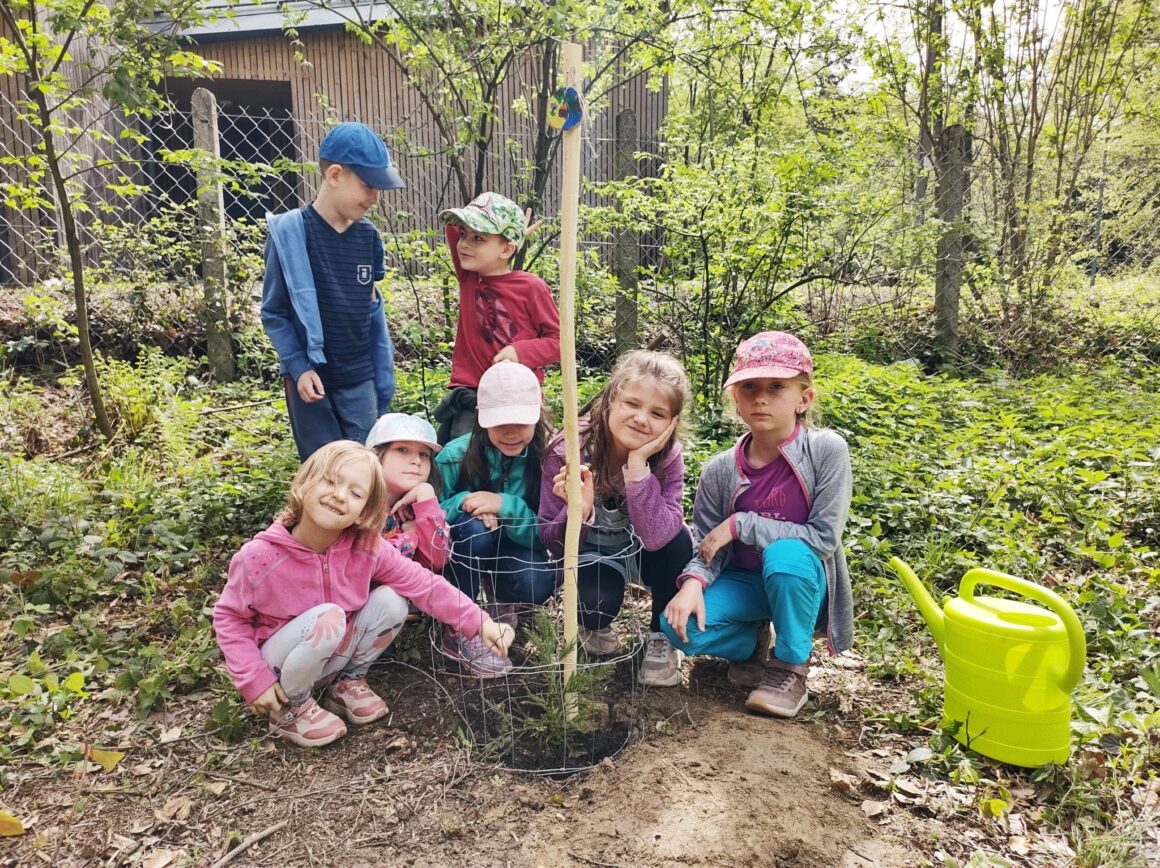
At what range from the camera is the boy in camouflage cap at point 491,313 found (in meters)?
2.80

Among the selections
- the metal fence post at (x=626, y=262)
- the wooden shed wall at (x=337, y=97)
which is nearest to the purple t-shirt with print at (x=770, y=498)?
the metal fence post at (x=626, y=262)

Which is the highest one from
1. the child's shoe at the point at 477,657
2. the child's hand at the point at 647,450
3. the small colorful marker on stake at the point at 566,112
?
the small colorful marker on stake at the point at 566,112

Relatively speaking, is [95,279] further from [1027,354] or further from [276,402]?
[1027,354]

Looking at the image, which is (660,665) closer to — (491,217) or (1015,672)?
(1015,672)

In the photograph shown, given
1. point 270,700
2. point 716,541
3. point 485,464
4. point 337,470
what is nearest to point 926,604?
point 716,541

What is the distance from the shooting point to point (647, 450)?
2219mm

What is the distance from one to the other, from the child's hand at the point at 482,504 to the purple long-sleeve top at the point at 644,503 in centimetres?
14

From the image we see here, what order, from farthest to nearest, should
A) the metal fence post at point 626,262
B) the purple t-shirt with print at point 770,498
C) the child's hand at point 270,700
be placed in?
1. the metal fence post at point 626,262
2. the purple t-shirt with print at point 770,498
3. the child's hand at point 270,700

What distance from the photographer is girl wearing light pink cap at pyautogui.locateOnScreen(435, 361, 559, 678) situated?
240 centimetres

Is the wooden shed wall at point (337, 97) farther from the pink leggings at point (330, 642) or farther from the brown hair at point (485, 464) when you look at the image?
the pink leggings at point (330, 642)

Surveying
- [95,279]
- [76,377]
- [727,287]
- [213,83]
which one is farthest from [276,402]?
[213,83]

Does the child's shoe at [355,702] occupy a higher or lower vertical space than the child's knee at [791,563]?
lower

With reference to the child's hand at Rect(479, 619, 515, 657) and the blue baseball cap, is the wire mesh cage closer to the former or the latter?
the child's hand at Rect(479, 619, 515, 657)

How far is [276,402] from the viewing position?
15.6 ft
